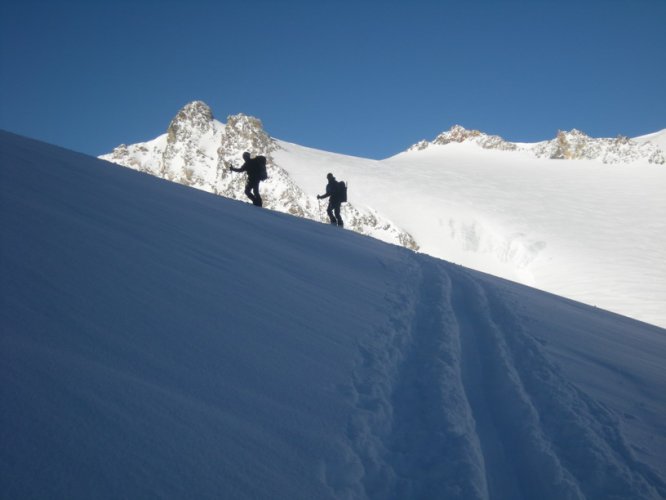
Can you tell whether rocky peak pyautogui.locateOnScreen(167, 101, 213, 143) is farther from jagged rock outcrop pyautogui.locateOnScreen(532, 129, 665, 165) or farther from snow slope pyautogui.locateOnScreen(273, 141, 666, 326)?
jagged rock outcrop pyautogui.locateOnScreen(532, 129, 665, 165)

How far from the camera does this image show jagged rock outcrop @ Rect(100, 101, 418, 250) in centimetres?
4800

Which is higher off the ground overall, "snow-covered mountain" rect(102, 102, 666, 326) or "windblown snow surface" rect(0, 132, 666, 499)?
"snow-covered mountain" rect(102, 102, 666, 326)

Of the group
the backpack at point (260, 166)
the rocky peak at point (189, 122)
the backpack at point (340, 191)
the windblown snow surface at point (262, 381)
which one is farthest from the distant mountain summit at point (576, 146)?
the windblown snow surface at point (262, 381)

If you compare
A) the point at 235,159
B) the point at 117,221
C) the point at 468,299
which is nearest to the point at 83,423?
the point at 117,221

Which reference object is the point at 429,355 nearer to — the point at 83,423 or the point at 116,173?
the point at 83,423

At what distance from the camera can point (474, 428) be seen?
348cm

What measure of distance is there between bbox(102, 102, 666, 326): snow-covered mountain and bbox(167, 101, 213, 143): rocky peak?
15362mm

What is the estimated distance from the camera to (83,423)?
2166 millimetres

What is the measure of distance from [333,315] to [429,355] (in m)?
1.12

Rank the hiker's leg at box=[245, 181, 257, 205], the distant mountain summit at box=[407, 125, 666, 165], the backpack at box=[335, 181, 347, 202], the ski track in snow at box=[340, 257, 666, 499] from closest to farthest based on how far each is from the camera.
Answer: the ski track in snow at box=[340, 257, 666, 499] < the hiker's leg at box=[245, 181, 257, 205] < the backpack at box=[335, 181, 347, 202] < the distant mountain summit at box=[407, 125, 666, 165]

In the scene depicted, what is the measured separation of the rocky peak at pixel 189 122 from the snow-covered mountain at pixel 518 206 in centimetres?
1536

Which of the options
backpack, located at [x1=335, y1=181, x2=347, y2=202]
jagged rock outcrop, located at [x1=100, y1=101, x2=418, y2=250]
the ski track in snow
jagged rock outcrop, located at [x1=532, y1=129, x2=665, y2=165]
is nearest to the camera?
the ski track in snow

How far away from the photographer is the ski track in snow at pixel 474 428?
2855 millimetres

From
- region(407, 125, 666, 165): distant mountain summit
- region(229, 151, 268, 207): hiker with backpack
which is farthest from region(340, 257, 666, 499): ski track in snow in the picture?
region(407, 125, 666, 165): distant mountain summit
